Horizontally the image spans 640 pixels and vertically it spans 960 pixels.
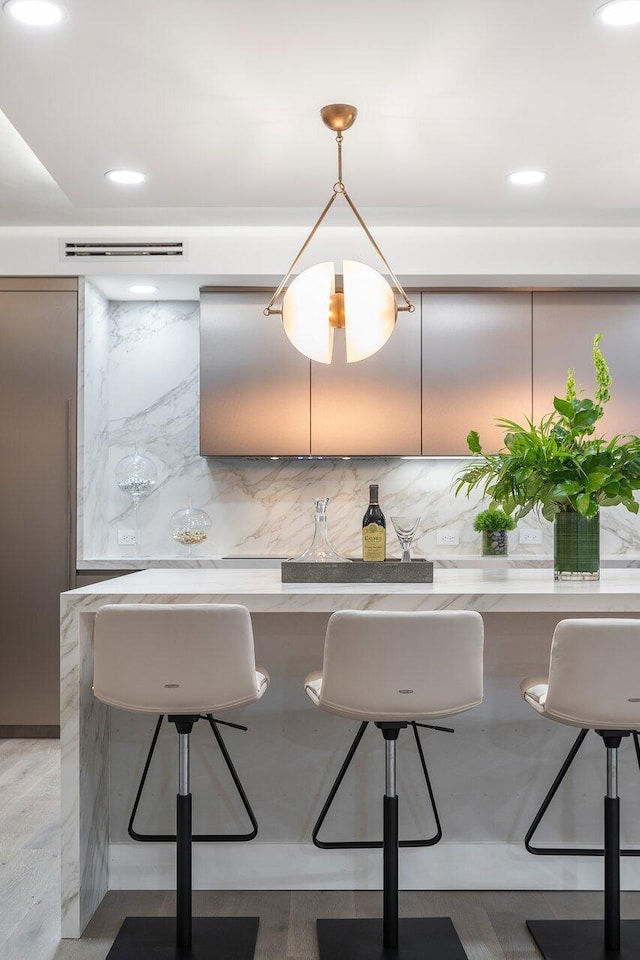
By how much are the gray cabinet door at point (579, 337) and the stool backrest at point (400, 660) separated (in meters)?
2.69

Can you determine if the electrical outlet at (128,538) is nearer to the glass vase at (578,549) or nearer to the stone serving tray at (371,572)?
the stone serving tray at (371,572)

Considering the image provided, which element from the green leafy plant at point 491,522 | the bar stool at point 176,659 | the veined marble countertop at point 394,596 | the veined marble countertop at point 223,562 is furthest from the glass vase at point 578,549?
the green leafy plant at point 491,522

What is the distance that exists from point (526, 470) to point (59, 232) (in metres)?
2.88

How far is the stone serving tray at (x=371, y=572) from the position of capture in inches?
98.6

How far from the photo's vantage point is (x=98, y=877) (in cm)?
251

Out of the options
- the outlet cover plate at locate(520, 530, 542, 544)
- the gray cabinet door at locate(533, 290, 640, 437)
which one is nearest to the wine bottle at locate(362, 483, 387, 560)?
the gray cabinet door at locate(533, 290, 640, 437)

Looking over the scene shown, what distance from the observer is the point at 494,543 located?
14.9ft

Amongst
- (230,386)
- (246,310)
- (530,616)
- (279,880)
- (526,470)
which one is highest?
(246,310)

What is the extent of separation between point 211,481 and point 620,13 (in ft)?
10.4

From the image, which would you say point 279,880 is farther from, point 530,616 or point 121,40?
point 121,40

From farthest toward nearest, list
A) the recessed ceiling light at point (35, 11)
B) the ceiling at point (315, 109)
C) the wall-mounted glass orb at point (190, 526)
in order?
1. the wall-mounted glass orb at point (190, 526)
2. the ceiling at point (315, 109)
3. the recessed ceiling light at point (35, 11)

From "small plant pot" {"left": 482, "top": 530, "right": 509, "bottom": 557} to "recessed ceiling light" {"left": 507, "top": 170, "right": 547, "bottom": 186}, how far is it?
176 cm

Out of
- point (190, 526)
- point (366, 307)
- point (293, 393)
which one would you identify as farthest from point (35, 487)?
point (366, 307)

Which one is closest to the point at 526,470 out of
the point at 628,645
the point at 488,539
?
the point at 628,645
